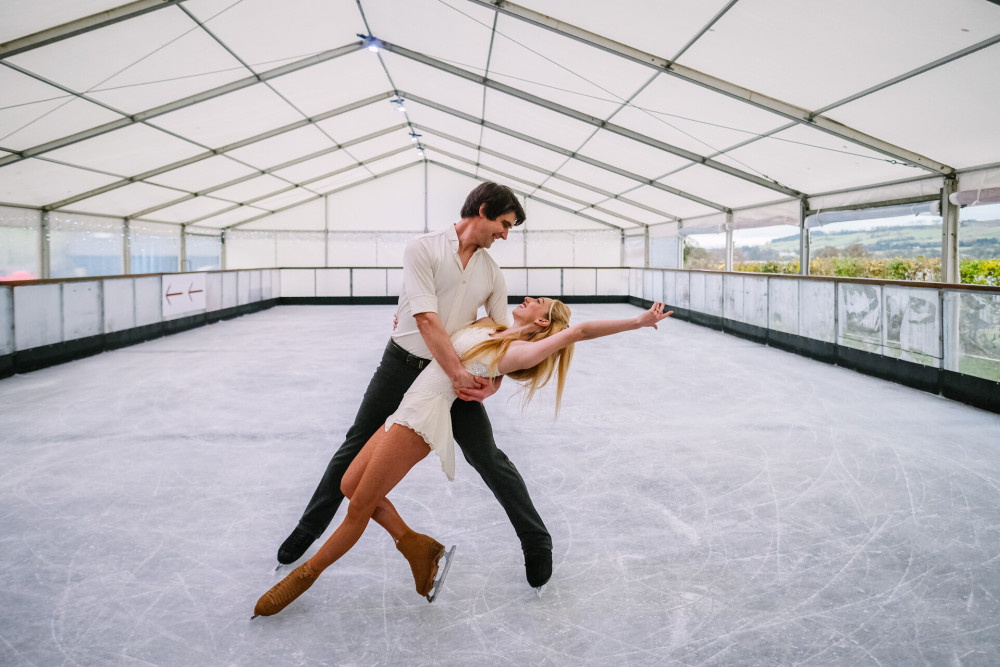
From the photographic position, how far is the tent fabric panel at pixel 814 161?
7.14 meters

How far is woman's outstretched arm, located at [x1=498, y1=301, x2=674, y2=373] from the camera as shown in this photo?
1787mm

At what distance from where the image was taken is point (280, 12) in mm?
7020

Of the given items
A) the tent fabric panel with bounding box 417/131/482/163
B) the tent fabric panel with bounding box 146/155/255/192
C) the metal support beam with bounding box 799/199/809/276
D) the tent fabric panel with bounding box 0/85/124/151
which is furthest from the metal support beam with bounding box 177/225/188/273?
the metal support beam with bounding box 799/199/809/276

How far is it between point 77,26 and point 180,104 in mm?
2608

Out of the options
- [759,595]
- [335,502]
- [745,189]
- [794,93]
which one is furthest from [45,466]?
[745,189]

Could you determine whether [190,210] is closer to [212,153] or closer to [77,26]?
[212,153]

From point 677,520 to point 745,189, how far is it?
30.0 ft

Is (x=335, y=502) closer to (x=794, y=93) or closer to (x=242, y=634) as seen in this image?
(x=242, y=634)

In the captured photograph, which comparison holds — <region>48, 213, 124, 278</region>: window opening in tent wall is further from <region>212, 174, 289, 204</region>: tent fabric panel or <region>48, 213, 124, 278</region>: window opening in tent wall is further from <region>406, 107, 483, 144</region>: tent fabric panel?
<region>406, 107, 483, 144</region>: tent fabric panel

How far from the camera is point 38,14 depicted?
18.6 ft

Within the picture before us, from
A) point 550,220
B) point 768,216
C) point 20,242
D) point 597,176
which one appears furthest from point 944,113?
point 20,242

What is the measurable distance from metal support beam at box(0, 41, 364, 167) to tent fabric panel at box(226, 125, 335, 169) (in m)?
2.82

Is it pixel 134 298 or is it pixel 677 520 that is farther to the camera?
pixel 134 298

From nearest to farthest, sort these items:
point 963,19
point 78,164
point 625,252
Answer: point 963,19 → point 78,164 → point 625,252
